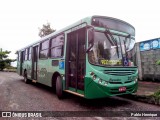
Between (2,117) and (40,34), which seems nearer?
(2,117)

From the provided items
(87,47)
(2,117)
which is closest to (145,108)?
(87,47)

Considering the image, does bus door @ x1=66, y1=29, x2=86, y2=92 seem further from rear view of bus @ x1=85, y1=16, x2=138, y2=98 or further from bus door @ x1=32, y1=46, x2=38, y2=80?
bus door @ x1=32, y1=46, x2=38, y2=80

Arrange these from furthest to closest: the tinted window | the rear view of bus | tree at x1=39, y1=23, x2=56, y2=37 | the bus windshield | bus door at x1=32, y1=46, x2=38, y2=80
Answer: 1. tree at x1=39, y1=23, x2=56, y2=37
2. bus door at x1=32, y1=46, x2=38, y2=80
3. the tinted window
4. the bus windshield
5. the rear view of bus

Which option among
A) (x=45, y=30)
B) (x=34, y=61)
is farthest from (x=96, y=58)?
(x=45, y=30)

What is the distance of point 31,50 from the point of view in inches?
424

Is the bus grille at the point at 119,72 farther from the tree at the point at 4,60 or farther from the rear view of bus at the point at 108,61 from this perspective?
the tree at the point at 4,60

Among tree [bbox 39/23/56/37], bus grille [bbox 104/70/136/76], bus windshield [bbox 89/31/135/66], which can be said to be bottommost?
bus grille [bbox 104/70/136/76]

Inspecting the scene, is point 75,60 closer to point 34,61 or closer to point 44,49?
point 44,49

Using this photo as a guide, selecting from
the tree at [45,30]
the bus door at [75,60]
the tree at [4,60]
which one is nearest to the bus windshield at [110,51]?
the bus door at [75,60]

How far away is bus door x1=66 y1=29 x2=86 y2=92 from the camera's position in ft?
17.9

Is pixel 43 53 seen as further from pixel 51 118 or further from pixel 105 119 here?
pixel 105 119

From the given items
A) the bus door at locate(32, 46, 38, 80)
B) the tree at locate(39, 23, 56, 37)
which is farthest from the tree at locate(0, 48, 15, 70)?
the bus door at locate(32, 46, 38, 80)

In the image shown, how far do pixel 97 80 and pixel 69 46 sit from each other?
2086 mm

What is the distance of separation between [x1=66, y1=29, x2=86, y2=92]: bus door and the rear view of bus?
1.59 ft
